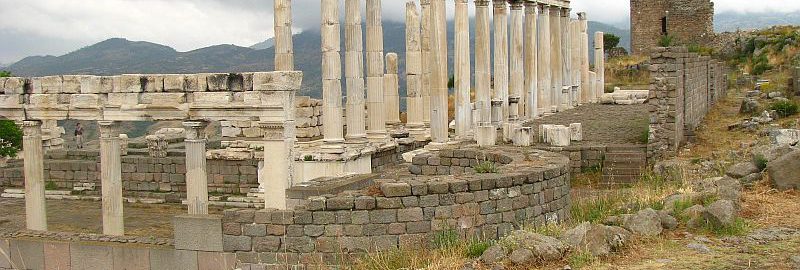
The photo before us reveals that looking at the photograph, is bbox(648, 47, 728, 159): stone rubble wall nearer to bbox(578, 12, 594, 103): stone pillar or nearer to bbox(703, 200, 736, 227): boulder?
bbox(703, 200, 736, 227): boulder

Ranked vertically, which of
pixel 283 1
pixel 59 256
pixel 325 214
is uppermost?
pixel 283 1

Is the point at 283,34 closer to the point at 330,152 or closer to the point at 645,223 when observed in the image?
the point at 330,152

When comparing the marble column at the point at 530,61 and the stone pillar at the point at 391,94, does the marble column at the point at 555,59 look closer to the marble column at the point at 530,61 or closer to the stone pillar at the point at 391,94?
the marble column at the point at 530,61

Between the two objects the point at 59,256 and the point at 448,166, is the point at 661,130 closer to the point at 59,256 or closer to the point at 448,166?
the point at 448,166

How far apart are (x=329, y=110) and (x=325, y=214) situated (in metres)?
10.3

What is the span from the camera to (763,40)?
48969 mm

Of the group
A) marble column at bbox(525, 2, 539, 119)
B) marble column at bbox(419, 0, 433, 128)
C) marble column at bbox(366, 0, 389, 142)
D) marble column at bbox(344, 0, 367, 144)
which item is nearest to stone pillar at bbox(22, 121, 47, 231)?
marble column at bbox(344, 0, 367, 144)

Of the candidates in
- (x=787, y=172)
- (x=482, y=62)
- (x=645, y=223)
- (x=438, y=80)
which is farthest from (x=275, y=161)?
(x=482, y=62)

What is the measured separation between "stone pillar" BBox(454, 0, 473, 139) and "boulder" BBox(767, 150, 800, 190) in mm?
13598

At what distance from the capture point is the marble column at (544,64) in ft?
107

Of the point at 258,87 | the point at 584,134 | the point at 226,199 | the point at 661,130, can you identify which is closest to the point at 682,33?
the point at 584,134

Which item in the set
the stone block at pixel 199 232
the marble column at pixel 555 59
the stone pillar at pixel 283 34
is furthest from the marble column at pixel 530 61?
the stone block at pixel 199 232

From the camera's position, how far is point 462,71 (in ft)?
87.6

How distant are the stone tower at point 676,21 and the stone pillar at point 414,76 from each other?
3040cm
